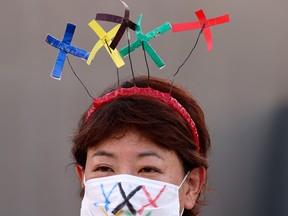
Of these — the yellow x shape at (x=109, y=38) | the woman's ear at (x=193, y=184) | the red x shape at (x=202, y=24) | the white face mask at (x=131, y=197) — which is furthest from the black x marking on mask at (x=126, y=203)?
the red x shape at (x=202, y=24)

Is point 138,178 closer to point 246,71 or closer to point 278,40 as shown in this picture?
point 246,71

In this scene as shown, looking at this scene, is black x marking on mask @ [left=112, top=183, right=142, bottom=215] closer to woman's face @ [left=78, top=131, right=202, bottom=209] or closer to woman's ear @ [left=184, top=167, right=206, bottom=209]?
woman's face @ [left=78, top=131, right=202, bottom=209]

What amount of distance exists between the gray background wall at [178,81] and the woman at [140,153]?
71cm

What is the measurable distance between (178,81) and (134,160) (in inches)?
40.6

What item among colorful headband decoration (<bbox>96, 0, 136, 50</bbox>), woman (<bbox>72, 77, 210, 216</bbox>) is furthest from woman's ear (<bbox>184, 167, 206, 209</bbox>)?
colorful headband decoration (<bbox>96, 0, 136, 50</bbox>)

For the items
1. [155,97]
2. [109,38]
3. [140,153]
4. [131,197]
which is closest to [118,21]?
[109,38]

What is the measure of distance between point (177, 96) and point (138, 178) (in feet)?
1.11

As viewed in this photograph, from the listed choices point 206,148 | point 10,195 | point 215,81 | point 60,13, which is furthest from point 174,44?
point 10,195

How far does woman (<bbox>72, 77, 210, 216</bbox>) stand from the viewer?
1749 millimetres

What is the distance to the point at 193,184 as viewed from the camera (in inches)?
75.2

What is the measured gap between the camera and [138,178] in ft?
5.74

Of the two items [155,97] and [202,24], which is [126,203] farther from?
[202,24]

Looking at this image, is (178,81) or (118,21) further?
(178,81)

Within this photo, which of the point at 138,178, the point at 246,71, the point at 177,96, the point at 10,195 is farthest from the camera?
the point at 246,71
